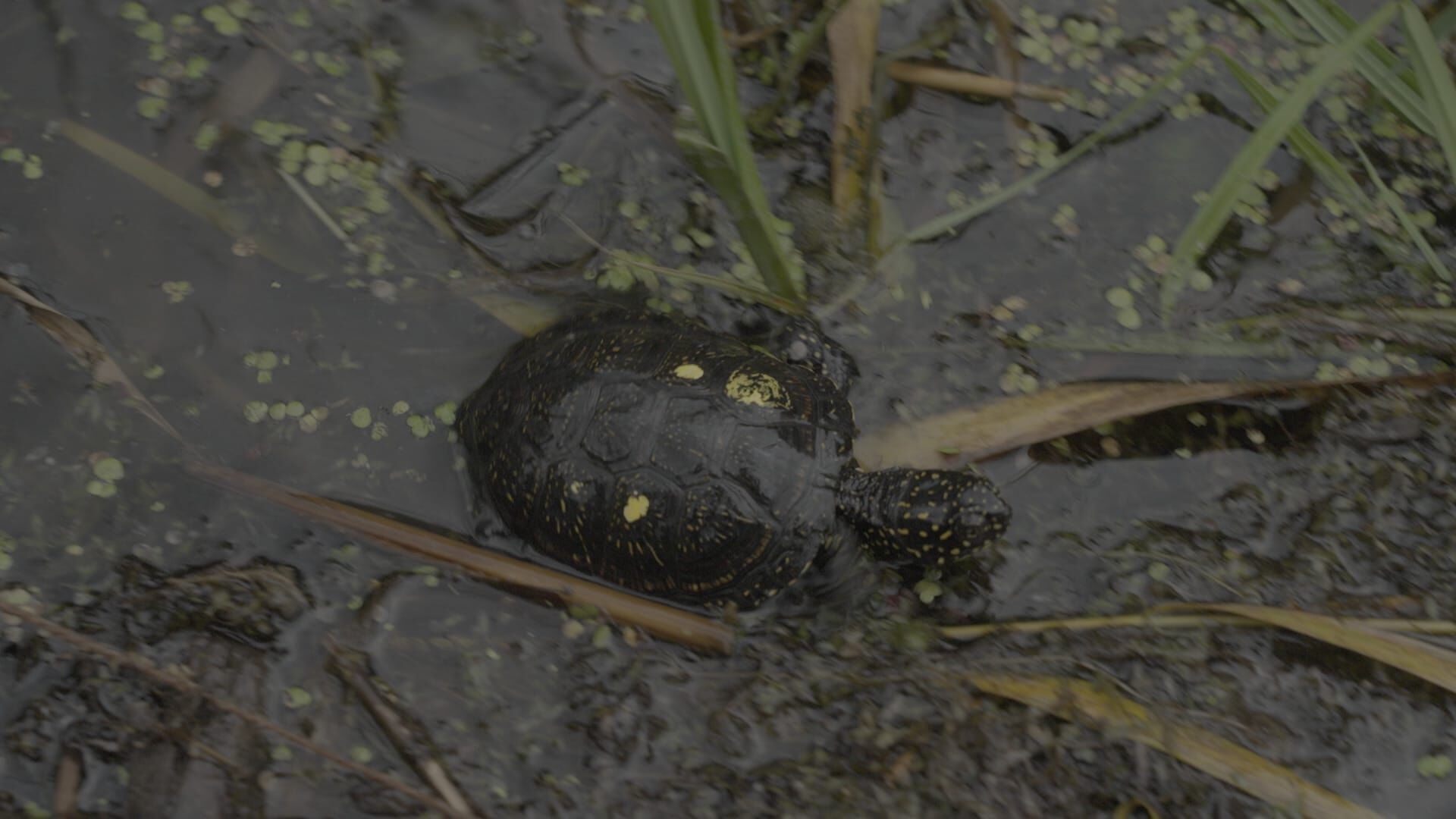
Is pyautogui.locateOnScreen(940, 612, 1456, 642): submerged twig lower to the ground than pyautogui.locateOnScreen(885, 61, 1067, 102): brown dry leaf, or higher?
lower

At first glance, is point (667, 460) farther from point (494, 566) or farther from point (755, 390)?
point (494, 566)

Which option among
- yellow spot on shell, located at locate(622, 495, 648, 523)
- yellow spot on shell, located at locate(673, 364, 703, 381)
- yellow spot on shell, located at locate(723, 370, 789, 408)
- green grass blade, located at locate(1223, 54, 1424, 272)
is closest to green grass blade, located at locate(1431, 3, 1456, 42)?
green grass blade, located at locate(1223, 54, 1424, 272)

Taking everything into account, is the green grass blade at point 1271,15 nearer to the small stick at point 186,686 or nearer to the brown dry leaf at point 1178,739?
the brown dry leaf at point 1178,739

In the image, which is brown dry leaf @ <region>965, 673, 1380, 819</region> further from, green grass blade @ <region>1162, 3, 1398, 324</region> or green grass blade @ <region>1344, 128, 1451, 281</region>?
green grass blade @ <region>1344, 128, 1451, 281</region>

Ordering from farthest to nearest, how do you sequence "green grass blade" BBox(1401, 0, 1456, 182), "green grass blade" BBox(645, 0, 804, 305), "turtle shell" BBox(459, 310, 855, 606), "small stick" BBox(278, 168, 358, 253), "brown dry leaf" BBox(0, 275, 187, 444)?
1. "small stick" BBox(278, 168, 358, 253)
2. "brown dry leaf" BBox(0, 275, 187, 444)
3. "green grass blade" BBox(1401, 0, 1456, 182)
4. "turtle shell" BBox(459, 310, 855, 606)
5. "green grass blade" BBox(645, 0, 804, 305)

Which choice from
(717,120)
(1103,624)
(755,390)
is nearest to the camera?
(717,120)

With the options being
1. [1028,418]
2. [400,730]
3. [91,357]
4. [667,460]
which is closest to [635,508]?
[667,460]

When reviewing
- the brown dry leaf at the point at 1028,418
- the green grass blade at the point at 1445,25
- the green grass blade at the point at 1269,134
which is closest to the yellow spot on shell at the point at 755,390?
the brown dry leaf at the point at 1028,418

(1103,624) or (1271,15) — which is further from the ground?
(1271,15)
